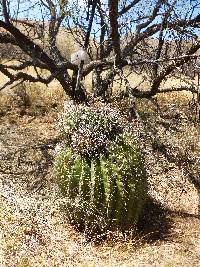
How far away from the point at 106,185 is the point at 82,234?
0.55 m

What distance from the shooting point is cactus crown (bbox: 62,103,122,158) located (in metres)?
4.77

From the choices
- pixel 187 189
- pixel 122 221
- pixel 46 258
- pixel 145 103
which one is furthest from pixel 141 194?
pixel 145 103

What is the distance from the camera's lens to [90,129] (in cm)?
478

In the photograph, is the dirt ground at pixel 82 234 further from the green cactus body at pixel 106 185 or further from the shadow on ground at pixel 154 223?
the green cactus body at pixel 106 185

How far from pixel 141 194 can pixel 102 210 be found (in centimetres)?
40

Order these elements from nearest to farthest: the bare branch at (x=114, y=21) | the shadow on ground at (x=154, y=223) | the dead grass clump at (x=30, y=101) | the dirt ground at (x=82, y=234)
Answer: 1. the dirt ground at (x=82, y=234)
2. the shadow on ground at (x=154, y=223)
3. the bare branch at (x=114, y=21)
4. the dead grass clump at (x=30, y=101)

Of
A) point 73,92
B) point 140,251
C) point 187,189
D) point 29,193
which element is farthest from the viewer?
point 73,92

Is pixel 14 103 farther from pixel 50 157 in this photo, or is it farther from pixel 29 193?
pixel 29 193

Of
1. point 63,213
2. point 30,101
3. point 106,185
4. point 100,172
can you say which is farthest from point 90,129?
point 30,101

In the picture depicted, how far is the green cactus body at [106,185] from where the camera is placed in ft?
15.4

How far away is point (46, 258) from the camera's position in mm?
4387

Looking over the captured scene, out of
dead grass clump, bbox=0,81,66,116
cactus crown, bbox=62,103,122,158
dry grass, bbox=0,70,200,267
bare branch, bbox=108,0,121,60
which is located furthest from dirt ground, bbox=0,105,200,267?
dead grass clump, bbox=0,81,66,116

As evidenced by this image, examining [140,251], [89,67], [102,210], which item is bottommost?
[140,251]

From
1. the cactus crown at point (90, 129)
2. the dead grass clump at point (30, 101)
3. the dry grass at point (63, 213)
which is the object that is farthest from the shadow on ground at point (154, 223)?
the dead grass clump at point (30, 101)
